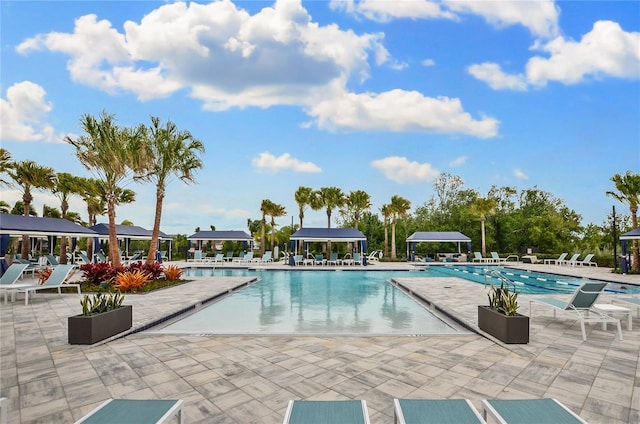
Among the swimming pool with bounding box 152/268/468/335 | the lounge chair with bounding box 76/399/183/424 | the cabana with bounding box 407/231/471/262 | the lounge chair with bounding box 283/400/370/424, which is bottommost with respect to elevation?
the swimming pool with bounding box 152/268/468/335

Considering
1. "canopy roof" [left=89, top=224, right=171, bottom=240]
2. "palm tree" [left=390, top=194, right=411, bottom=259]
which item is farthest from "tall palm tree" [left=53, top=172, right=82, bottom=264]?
"palm tree" [left=390, top=194, right=411, bottom=259]

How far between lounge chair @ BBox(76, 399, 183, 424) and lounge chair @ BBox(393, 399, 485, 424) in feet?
4.63

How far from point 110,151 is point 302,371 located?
11556mm

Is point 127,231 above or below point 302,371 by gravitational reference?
above

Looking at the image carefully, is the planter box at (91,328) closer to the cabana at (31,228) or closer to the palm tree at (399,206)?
the cabana at (31,228)

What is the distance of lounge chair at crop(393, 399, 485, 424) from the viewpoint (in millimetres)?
2082

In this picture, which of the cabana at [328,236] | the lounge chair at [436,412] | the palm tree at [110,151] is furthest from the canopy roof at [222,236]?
the lounge chair at [436,412]

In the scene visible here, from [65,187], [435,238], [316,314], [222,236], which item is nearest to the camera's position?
[316,314]

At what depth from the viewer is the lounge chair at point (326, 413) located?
2074 millimetres

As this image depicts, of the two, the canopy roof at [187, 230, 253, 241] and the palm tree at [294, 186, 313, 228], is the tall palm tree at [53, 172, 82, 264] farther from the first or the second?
the palm tree at [294, 186, 313, 228]

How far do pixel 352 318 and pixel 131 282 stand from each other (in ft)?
21.9

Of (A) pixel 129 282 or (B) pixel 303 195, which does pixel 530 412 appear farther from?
(B) pixel 303 195

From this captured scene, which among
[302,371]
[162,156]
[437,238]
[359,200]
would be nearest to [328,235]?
[359,200]

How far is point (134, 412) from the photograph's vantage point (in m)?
2.22
